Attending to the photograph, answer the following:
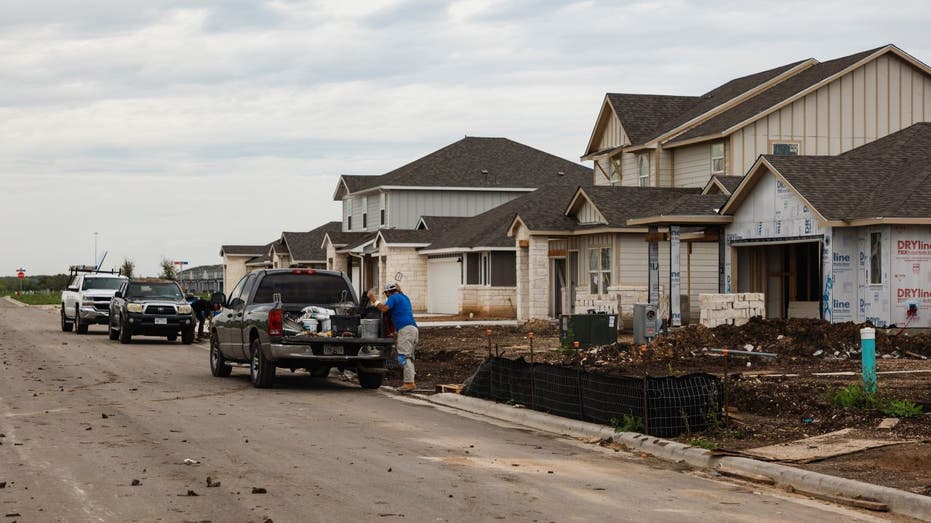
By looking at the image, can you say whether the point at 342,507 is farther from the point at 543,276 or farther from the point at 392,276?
the point at 392,276

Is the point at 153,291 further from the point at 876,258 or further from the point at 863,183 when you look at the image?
the point at 876,258

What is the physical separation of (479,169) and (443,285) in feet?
40.7

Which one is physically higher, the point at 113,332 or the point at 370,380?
the point at 113,332

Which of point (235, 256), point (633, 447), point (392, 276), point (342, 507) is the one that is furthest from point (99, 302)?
point (235, 256)

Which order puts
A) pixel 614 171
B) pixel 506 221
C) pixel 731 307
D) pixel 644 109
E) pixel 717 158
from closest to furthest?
pixel 731 307 → pixel 717 158 → pixel 644 109 → pixel 614 171 → pixel 506 221

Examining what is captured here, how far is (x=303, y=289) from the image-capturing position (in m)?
20.9

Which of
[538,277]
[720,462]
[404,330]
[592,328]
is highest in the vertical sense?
[538,277]

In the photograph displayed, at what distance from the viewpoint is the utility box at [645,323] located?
27266 millimetres

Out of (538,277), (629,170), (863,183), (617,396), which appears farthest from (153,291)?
(617,396)

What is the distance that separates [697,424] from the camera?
45.1ft

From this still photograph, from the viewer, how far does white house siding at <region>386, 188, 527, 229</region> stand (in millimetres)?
63594

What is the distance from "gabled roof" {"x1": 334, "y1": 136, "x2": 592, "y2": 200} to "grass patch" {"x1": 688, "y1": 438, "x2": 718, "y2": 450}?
4997 centimetres

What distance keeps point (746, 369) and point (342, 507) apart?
13588 millimetres

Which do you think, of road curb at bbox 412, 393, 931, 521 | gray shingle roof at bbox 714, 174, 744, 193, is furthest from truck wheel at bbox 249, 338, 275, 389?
gray shingle roof at bbox 714, 174, 744, 193
